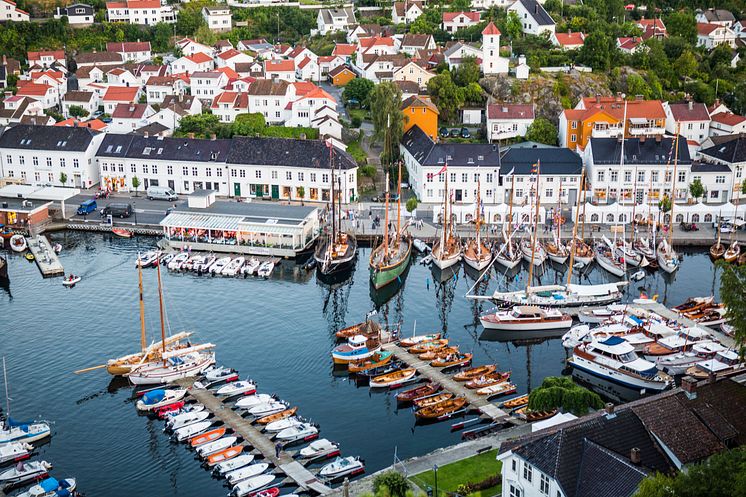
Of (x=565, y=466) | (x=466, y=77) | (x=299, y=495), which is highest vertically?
(x=466, y=77)

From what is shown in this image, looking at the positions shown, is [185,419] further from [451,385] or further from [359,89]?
[359,89]

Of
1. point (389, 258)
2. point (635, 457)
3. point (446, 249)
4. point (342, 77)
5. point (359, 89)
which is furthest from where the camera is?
point (342, 77)

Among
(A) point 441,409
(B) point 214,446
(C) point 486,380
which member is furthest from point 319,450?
(C) point 486,380

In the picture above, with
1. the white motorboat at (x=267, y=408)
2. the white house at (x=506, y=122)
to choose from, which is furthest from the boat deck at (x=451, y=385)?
the white house at (x=506, y=122)

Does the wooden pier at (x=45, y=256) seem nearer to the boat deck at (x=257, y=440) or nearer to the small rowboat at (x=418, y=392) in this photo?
the boat deck at (x=257, y=440)

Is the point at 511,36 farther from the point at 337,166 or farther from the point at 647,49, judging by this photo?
the point at 337,166

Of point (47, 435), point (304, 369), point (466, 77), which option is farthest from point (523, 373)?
point (466, 77)
